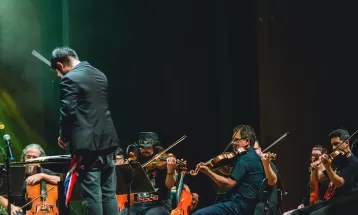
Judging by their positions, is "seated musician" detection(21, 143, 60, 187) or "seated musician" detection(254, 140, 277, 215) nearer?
"seated musician" detection(21, 143, 60, 187)

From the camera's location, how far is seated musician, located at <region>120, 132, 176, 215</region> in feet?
19.5

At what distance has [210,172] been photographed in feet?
18.2

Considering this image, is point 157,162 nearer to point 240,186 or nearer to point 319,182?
point 240,186

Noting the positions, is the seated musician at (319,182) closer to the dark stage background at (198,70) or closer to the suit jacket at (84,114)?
the dark stage background at (198,70)

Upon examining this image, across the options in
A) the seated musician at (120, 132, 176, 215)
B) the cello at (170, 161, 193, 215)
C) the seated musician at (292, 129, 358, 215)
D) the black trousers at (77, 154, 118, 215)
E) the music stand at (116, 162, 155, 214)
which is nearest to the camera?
the black trousers at (77, 154, 118, 215)

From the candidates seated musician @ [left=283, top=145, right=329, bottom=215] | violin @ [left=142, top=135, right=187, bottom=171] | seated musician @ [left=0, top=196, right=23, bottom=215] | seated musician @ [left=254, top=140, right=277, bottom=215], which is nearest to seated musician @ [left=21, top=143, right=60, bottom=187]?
seated musician @ [left=0, top=196, right=23, bottom=215]

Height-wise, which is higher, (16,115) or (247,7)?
(247,7)

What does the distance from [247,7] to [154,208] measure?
299 centimetres

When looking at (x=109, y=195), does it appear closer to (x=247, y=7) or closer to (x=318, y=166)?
(x=318, y=166)

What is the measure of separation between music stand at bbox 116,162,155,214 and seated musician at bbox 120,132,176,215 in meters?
0.63

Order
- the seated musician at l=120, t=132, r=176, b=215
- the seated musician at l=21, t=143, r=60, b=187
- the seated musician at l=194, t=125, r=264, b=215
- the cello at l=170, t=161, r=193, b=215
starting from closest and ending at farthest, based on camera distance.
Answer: the seated musician at l=194, t=125, r=264, b=215 < the seated musician at l=21, t=143, r=60, b=187 < the seated musician at l=120, t=132, r=176, b=215 < the cello at l=170, t=161, r=193, b=215

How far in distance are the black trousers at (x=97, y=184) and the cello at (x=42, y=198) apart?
191cm

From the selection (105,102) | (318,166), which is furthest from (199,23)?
(105,102)

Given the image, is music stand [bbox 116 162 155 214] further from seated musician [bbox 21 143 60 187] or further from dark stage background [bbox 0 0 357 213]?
dark stage background [bbox 0 0 357 213]
